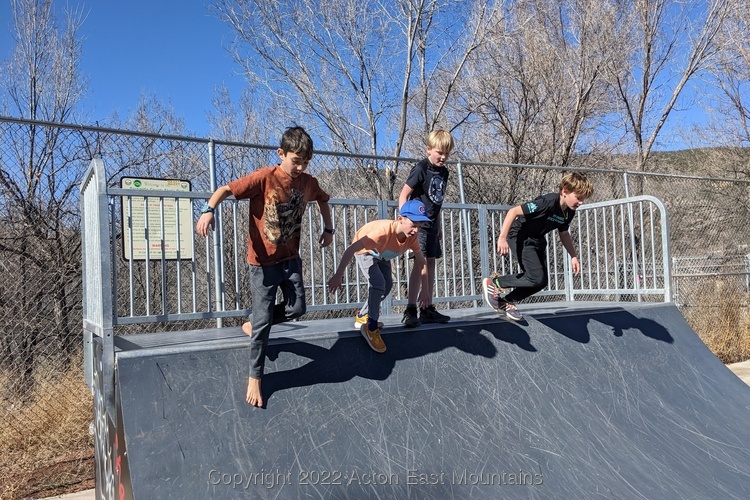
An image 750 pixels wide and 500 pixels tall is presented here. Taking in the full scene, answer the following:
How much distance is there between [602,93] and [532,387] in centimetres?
1245

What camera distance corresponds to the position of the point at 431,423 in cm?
349

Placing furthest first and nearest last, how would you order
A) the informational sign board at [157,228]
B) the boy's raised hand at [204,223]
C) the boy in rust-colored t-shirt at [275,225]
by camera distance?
the informational sign board at [157,228], the boy in rust-colored t-shirt at [275,225], the boy's raised hand at [204,223]

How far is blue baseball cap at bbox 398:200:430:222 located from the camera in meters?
4.13

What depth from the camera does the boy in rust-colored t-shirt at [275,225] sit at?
336 cm

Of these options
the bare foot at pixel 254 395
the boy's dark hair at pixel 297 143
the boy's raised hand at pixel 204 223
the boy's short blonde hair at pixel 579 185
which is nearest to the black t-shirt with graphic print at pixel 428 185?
the boy's short blonde hair at pixel 579 185

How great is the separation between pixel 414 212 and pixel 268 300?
1377mm

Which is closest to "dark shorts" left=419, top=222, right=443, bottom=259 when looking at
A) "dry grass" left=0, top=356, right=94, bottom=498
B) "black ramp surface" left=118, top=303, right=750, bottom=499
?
"black ramp surface" left=118, top=303, right=750, bottom=499

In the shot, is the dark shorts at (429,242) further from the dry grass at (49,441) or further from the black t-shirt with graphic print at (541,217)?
the dry grass at (49,441)

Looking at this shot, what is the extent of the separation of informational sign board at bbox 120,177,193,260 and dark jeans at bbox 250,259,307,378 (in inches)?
51.6

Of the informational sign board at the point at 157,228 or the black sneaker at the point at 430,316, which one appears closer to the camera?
the informational sign board at the point at 157,228

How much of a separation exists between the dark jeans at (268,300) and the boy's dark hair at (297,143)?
27.3 inches

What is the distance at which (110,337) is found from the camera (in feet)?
10.7

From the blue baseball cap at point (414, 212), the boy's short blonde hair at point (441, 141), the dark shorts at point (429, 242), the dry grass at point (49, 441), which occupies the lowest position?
the dry grass at point (49, 441)

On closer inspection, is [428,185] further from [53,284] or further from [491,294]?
[53,284]
